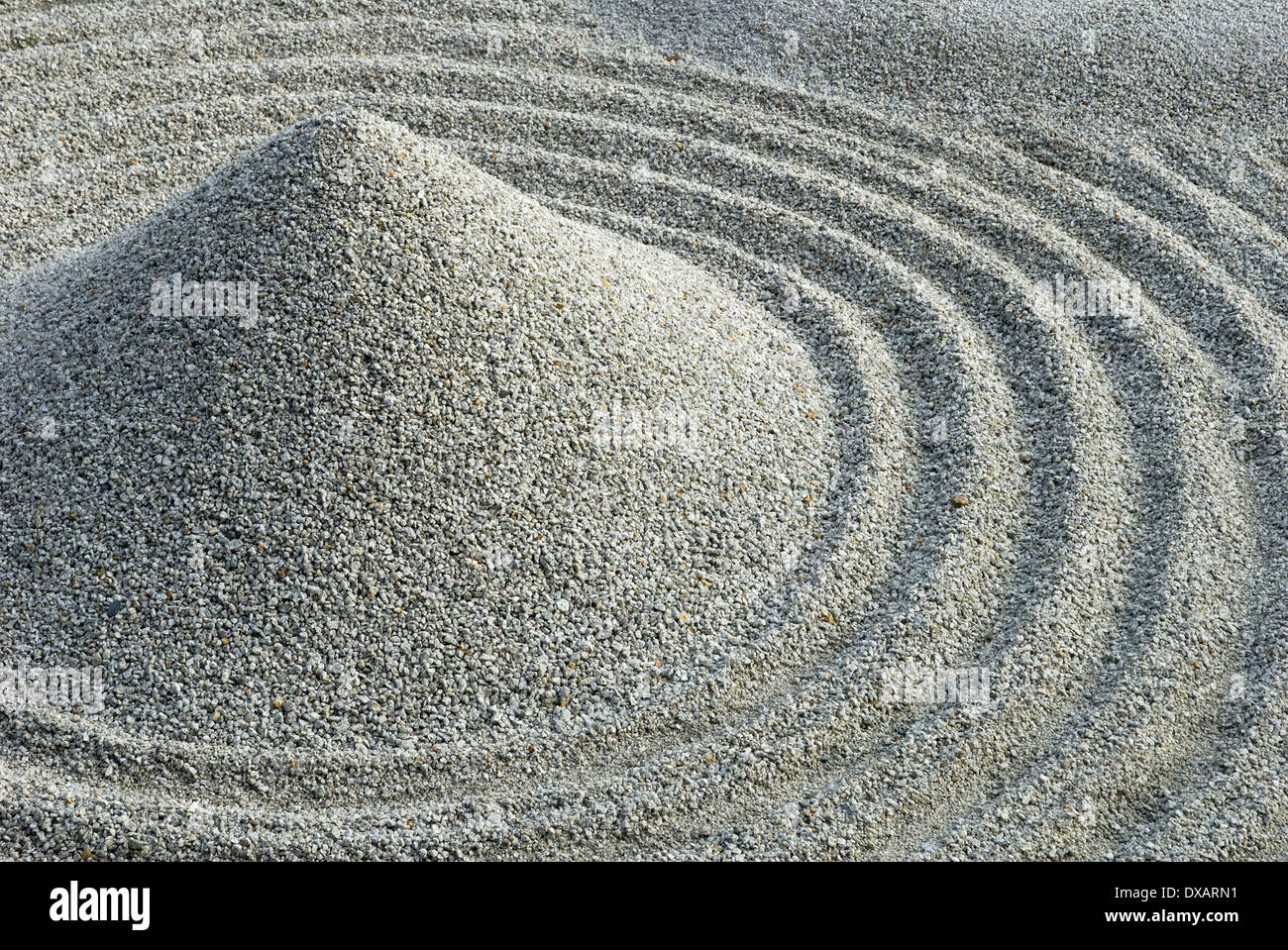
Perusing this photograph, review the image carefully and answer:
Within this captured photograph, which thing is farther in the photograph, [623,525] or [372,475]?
[623,525]

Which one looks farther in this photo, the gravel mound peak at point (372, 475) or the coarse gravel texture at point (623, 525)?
the gravel mound peak at point (372, 475)

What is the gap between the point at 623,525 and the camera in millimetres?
6215

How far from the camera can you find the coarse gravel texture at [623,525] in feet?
17.5

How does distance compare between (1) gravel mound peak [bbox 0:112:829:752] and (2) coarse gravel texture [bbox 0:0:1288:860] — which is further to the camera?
(1) gravel mound peak [bbox 0:112:829:752]

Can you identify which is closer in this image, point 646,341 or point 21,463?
point 21,463

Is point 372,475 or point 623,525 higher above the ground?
point 372,475

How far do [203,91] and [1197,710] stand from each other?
9322 mm

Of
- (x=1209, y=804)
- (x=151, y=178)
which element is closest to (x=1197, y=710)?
(x=1209, y=804)

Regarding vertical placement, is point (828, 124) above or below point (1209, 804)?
above

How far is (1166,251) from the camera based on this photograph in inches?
338

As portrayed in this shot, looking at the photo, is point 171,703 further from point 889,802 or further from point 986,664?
point 986,664

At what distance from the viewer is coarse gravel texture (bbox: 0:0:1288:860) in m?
5.35
